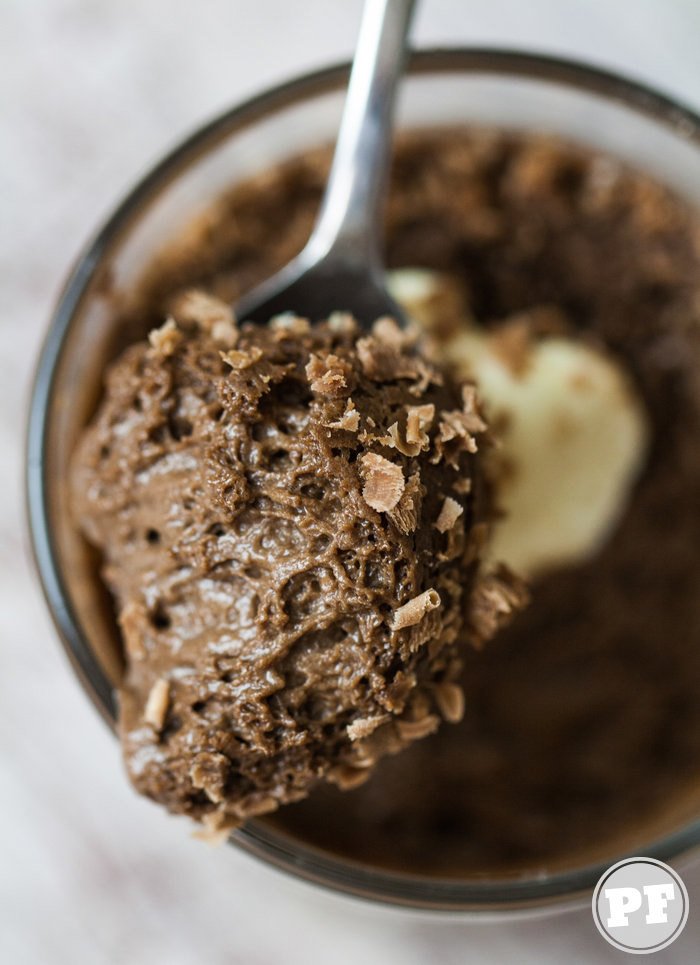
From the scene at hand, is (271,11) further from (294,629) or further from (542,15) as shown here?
(294,629)

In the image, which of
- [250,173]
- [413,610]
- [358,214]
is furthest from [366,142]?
[413,610]

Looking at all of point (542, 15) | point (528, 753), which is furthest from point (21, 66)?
point (528, 753)

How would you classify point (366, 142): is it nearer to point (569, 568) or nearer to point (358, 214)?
point (358, 214)

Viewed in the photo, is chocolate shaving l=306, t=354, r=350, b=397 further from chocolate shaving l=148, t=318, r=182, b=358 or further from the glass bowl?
the glass bowl

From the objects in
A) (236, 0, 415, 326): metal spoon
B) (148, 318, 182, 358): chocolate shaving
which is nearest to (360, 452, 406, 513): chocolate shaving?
(148, 318, 182, 358): chocolate shaving

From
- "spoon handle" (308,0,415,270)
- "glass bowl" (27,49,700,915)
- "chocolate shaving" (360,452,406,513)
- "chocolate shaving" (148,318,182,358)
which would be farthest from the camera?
"spoon handle" (308,0,415,270)

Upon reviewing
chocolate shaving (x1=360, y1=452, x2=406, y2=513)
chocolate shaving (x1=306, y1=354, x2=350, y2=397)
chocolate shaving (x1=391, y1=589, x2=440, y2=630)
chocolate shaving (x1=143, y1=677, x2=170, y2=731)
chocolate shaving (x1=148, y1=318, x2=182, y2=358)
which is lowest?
chocolate shaving (x1=391, y1=589, x2=440, y2=630)

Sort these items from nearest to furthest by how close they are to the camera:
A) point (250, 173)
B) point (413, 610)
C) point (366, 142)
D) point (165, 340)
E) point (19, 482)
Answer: point (413, 610)
point (165, 340)
point (366, 142)
point (250, 173)
point (19, 482)
